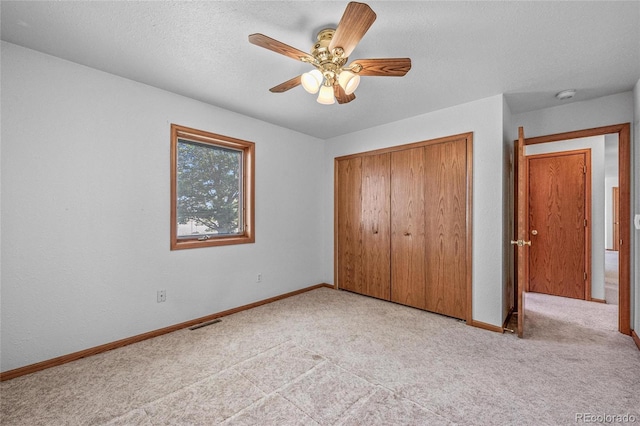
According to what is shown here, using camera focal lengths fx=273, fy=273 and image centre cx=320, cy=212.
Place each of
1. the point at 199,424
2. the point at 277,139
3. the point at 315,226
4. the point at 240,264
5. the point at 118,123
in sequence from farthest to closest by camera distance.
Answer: the point at 315,226 < the point at 277,139 < the point at 240,264 < the point at 118,123 < the point at 199,424

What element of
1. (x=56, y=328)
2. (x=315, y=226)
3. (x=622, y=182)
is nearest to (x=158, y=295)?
(x=56, y=328)

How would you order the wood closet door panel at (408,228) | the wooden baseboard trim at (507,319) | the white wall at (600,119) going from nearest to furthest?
1. the white wall at (600,119)
2. the wooden baseboard trim at (507,319)
3. the wood closet door panel at (408,228)

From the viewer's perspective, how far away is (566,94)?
9.02ft

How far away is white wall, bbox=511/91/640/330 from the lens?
2.59 metres

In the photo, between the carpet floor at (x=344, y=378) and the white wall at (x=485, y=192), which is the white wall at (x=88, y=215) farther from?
the white wall at (x=485, y=192)

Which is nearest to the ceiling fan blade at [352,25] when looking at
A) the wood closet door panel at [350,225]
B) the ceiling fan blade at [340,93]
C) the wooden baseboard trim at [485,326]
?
the ceiling fan blade at [340,93]

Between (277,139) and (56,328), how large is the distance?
2.97 m

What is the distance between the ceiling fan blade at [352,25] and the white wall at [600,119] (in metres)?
2.78

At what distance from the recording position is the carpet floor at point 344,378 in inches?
64.2

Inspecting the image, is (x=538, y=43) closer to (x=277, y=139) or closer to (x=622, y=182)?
(x=622, y=182)

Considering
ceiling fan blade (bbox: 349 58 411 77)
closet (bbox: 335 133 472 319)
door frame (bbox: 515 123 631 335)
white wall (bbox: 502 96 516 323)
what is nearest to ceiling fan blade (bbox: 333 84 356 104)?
ceiling fan blade (bbox: 349 58 411 77)

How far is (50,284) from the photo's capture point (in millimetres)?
2123

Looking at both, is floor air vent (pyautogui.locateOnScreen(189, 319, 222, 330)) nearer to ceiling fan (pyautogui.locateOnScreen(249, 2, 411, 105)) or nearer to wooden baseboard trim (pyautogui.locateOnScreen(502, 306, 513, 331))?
ceiling fan (pyautogui.locateOnScreen(249, 2, 411, 105))

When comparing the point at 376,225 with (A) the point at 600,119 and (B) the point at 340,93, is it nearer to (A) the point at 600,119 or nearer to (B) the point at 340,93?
(B) the point at 340,93
